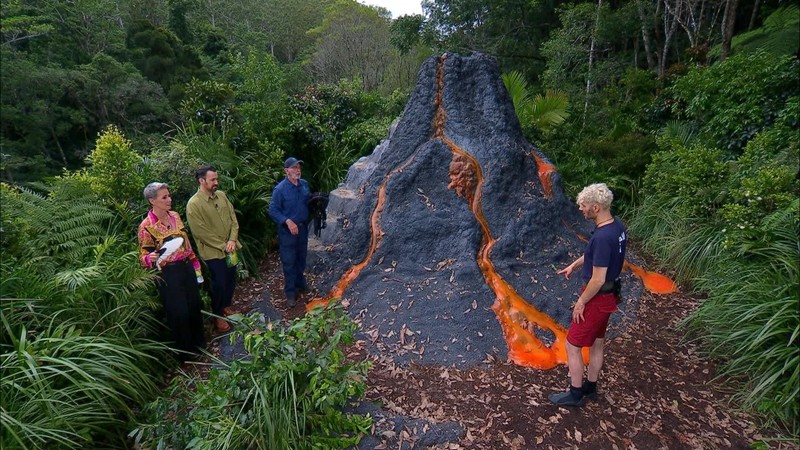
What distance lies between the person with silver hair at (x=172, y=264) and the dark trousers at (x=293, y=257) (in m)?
0.96

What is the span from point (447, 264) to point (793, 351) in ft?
8.83


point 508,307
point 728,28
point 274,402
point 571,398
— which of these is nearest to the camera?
point 274,402

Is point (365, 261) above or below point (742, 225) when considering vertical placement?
below

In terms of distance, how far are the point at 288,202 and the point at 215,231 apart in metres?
0.80

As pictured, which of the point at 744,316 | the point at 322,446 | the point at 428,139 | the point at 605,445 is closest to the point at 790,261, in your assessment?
the point at 744,316

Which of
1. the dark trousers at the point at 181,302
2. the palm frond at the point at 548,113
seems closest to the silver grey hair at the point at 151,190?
the dark trousers at the point at 181,302

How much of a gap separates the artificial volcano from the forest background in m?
1.20

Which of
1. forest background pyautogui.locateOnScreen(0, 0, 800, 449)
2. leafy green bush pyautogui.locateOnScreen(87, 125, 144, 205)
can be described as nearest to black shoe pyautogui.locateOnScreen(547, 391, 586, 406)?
forest background pyautogui.locateOnScreen(0, 0, 800, 449)

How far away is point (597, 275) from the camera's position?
285 centimetres

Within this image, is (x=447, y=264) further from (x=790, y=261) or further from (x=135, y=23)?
(x=135, y=23)

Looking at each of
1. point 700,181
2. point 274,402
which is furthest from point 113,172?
point 700,181

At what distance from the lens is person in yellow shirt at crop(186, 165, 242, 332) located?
156 inches

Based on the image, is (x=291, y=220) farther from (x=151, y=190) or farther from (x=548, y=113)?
(x=548, y=113)

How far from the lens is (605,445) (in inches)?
117
